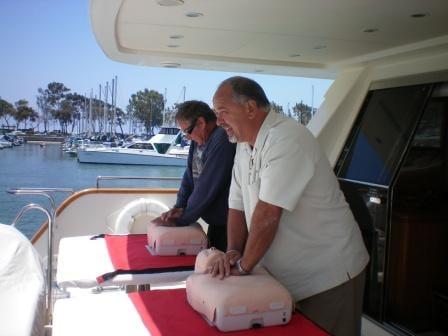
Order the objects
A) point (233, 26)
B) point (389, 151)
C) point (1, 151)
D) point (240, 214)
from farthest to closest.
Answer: point (1, 151)
point (389, 151)
point (233, 26)
point (240, 214)

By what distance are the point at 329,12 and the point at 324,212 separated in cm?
138

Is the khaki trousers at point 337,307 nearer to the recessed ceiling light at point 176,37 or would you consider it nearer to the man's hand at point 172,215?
the man's hand at point 172,215

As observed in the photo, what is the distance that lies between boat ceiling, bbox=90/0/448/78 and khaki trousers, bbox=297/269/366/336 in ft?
4.76

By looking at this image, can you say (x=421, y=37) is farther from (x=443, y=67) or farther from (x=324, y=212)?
(x=324, y=212)

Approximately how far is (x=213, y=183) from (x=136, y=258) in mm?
571

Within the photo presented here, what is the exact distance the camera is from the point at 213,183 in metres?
2.62

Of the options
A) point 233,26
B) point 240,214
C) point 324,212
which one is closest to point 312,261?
point 324,212

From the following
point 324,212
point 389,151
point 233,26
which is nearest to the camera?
point 324,212

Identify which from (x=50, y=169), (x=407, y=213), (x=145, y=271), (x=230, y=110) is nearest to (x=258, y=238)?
(x=230, y=110)

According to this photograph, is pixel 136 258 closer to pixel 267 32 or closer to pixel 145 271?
pixel 145 271

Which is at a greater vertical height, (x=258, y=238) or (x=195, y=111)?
(x=195, y=111)

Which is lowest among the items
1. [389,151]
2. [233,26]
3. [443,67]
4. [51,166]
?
[51,166]

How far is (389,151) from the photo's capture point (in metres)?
3.56

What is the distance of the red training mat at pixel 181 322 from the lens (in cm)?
153
